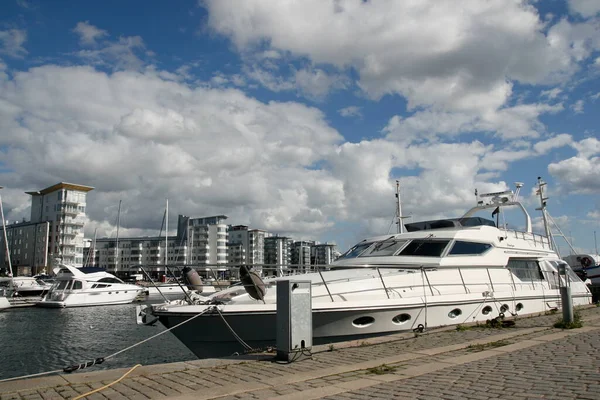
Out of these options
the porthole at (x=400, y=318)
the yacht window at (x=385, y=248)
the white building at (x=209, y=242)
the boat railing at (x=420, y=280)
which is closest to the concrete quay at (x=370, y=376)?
the porthole at (x=400, y=318)

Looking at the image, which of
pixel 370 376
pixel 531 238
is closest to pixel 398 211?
pixel 531 238

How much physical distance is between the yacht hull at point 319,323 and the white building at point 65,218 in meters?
77.9

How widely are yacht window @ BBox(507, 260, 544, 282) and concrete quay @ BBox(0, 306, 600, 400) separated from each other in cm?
758

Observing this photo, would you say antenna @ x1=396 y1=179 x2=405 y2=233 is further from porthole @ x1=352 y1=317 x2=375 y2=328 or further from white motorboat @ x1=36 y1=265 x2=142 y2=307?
white motorboat @ x1=36 y1=265 x2=142 y2=307

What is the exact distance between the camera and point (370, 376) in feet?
21.5

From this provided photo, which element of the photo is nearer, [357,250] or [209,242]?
[357,250]

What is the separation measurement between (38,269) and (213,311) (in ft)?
294

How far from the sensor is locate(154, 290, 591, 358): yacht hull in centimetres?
1045

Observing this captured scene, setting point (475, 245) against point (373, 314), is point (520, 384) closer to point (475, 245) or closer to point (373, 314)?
point (373, 314)

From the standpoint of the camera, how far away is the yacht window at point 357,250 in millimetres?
16438

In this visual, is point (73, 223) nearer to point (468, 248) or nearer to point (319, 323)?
point (468, 248)

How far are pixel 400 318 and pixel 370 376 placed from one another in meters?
5.53

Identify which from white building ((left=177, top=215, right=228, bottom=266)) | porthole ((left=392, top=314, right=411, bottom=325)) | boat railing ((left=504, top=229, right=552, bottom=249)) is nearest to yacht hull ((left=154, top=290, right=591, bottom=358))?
porthole ((left=392, top=314, right=411, bottom=325))

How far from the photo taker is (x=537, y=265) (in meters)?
17.9
